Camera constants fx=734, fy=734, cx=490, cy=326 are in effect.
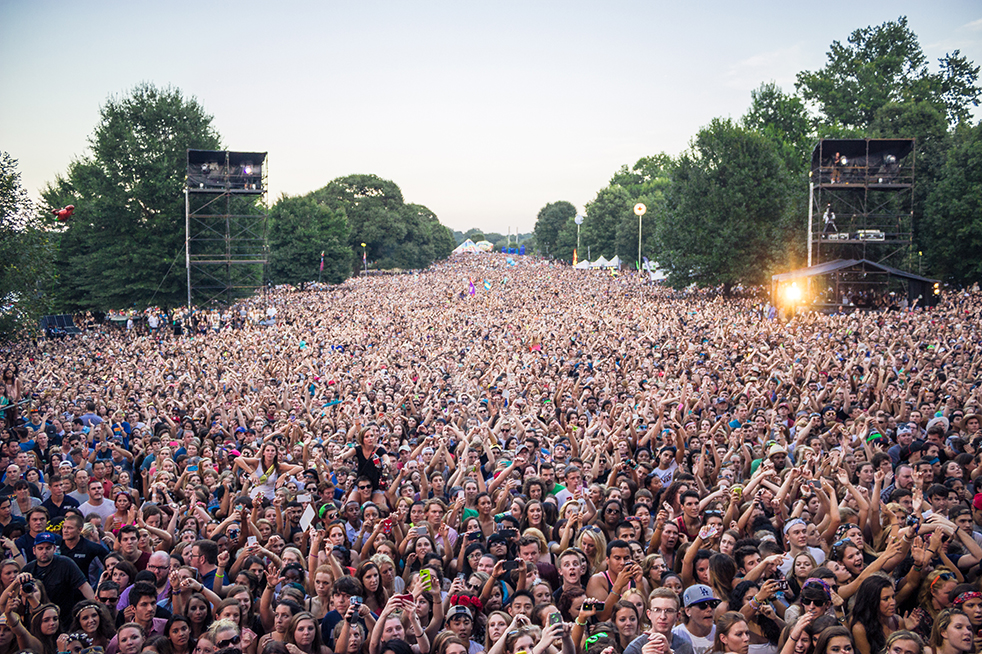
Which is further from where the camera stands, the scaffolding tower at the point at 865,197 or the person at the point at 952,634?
the scaffolding tower at the point at 865,197

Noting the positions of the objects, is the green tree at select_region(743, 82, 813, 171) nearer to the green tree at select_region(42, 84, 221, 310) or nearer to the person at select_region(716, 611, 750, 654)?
the green tree at select_region(42, 84, 221, 310)

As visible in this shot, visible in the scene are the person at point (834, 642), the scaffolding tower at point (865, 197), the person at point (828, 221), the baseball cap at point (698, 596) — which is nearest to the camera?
the person at point (834, 642)

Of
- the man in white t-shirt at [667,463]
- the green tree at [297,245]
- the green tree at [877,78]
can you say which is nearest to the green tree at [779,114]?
the green tree at [877,78]

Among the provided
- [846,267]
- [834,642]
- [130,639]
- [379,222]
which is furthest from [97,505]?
[379,222]

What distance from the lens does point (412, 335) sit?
24812 millimetres

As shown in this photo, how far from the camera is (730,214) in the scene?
133 feet

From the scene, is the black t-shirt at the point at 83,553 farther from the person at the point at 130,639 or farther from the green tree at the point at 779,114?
the green tree at the point at 779,114

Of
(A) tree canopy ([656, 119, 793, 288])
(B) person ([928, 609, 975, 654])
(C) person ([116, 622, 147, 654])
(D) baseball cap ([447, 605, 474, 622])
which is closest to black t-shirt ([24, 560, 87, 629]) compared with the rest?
(C) person ([116, 622, 147, 654])

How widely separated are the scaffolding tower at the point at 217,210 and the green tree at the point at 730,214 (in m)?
22.9

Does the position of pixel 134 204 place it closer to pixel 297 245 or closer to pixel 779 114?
pixel 297 245

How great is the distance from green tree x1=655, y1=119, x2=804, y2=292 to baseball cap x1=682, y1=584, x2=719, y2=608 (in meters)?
37.2

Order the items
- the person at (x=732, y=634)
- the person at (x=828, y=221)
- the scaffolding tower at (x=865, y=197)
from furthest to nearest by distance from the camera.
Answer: the person at (x=828, y=221)
the scaffolding tower at (x=865, y=197)
the person at (x=732, y=634)

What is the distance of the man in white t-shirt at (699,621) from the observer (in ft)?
13.8

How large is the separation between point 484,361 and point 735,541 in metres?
11.9
